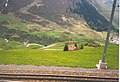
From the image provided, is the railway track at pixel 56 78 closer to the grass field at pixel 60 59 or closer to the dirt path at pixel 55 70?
the dirt path at pixel 55 70

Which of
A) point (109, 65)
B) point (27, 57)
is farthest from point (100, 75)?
point (27, 57)

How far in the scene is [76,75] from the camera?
2323cm

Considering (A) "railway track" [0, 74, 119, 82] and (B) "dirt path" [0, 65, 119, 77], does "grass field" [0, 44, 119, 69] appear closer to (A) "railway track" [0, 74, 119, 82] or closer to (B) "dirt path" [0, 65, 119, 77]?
(B) "dirt path" [0, 65, 119, 77]

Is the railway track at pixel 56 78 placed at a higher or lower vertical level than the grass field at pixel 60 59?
higher

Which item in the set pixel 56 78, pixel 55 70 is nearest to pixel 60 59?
pixel 55 70

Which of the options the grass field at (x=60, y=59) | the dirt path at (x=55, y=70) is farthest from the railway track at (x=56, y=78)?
the grass field at (x=60, y=59)

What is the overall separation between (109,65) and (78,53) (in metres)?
6.61

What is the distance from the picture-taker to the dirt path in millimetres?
24438

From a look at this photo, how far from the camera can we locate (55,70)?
2545 cm

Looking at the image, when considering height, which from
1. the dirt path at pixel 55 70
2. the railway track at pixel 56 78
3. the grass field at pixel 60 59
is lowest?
the grass field at pixel 60 59

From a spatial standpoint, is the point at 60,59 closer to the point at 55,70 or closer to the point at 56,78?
the point at 55,70

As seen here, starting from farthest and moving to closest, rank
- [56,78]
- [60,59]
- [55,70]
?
1. [60,59]
2. [55,70]
3. [56,78]

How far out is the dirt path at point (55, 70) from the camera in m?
24.4

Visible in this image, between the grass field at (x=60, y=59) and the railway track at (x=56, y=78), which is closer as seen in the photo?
the railway track at (x=56, y=78)
